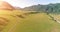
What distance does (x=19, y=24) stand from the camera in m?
0.75

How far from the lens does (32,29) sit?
0.70 meters

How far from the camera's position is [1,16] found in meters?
0.84

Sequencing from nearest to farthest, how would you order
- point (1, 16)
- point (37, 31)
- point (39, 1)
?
point (37, 31), point (1, 16), point (39, 1)

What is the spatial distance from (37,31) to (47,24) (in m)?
0.09

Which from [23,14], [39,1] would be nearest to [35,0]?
[39,1]

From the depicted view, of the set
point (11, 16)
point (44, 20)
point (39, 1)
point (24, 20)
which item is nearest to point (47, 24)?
point (44, 20)

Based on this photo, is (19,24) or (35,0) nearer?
(19,24)

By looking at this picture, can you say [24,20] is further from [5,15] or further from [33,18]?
[5,15]

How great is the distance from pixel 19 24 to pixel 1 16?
6.9 inches

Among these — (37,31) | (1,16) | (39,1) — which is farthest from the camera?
(39,1)

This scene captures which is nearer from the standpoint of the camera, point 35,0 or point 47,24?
point 47,24

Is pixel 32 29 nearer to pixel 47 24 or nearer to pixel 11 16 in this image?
pixel 47 24

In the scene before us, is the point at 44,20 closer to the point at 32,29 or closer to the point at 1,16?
the point at 32,29

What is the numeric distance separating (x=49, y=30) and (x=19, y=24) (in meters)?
0.20
